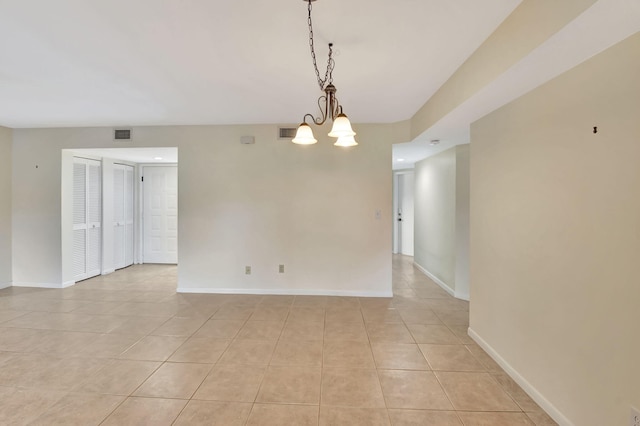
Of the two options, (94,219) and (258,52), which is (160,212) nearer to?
(94,219)

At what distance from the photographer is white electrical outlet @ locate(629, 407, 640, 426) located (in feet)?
4.60

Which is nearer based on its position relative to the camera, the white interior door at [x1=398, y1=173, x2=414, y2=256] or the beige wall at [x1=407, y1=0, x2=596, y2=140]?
the beige wall at [x1=407, y1=0, x2=596, y2=140]

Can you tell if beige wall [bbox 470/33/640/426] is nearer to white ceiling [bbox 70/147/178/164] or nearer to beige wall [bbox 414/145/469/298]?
beige wall [bbox 414/145/469/298]

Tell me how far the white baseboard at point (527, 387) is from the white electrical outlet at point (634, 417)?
0.43 meters

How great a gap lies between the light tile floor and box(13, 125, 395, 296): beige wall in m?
0.47

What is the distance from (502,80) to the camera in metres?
1.98

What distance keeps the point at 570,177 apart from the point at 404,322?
2300mm

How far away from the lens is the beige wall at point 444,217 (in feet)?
14.0

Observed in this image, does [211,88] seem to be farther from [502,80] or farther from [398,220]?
[398,220]

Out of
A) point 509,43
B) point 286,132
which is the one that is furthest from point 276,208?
point 509,43

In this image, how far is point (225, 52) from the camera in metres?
2.28

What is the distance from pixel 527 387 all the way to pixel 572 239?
1170 millimetres

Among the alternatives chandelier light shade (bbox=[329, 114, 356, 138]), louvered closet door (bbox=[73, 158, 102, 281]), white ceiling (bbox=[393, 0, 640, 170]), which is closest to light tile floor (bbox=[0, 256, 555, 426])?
louvered closet door (bbox=[73, 158, 102, 281])

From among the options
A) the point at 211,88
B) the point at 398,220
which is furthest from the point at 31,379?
the point at 398,220
